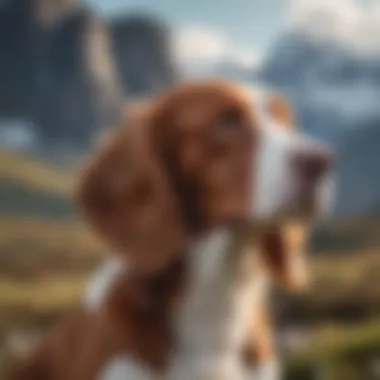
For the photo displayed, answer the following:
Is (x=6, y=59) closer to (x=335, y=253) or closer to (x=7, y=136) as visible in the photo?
(x=7, y=136)

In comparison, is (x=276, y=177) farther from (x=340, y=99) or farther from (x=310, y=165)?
(x=340, y=99)

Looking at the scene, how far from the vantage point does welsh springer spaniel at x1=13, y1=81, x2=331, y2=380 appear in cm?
125

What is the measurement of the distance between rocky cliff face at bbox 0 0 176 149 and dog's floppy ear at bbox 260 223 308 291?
279 millimetres

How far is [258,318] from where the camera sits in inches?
53.5

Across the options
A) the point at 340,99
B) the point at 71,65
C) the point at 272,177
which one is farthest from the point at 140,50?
the point at 272,177

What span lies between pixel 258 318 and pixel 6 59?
484mm

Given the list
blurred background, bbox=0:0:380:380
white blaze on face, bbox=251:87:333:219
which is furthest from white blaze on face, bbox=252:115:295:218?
blurred background, bbox=0:0:380:380

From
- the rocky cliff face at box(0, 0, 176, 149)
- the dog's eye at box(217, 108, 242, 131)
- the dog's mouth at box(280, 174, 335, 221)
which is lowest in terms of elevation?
the dog's mouth at box(280, 174, 335, 221)

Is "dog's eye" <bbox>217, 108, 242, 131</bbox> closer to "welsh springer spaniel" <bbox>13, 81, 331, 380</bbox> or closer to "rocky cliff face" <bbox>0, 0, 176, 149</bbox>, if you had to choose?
"welsh springer spaniel" <bbox>13, 81, 331, 380</bbox>

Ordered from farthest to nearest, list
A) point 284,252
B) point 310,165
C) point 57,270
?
1. point 57,270
2. point 284,252
3. point 310,165

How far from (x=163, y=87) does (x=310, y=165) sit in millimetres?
303

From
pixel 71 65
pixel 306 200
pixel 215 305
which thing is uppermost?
pixel 71 65

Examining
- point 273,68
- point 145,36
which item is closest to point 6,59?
point 145,36

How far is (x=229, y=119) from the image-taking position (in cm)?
128
